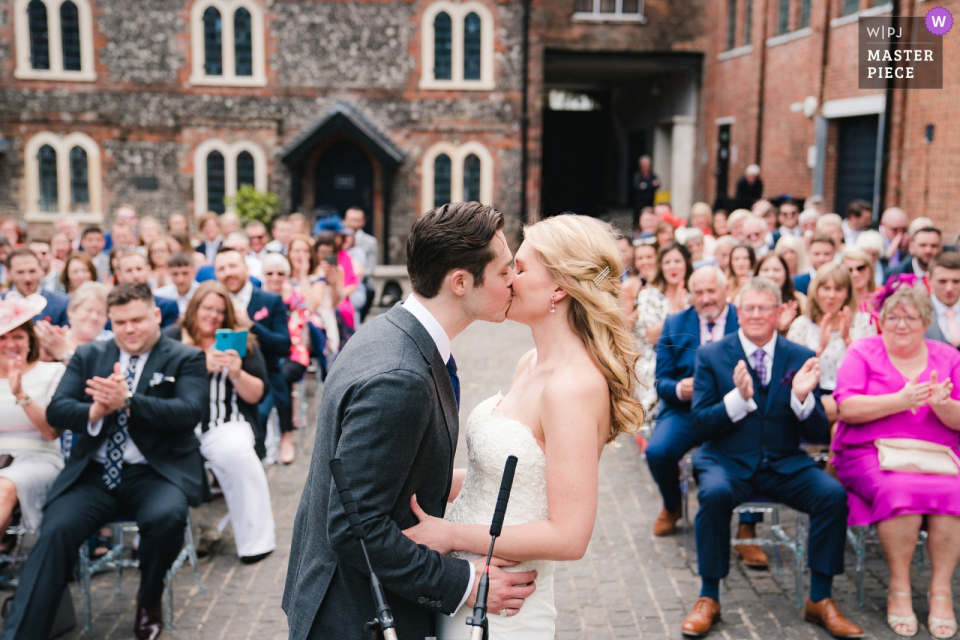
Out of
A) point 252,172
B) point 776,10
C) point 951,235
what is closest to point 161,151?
point 252,172

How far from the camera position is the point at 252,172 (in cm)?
2198

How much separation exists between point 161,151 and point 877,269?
1769 centimetres

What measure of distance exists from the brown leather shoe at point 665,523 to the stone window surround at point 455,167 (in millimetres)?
16367

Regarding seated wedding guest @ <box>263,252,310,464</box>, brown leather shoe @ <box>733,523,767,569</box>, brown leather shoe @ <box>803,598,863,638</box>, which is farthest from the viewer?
seated wedding guest @ <box>263,252,310,464</box>

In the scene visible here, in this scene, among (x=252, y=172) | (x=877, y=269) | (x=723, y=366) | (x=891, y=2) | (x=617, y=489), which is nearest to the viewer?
(x=723, y=366)

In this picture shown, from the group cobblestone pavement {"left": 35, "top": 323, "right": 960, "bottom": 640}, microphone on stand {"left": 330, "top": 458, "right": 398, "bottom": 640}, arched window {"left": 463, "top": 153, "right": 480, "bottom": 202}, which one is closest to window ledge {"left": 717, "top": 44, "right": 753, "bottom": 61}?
arched window {"left": 463, "top": 153, "right": 480, "bottom": 202}

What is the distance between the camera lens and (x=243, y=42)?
2111cm

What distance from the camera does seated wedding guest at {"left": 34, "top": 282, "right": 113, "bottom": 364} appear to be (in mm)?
5883

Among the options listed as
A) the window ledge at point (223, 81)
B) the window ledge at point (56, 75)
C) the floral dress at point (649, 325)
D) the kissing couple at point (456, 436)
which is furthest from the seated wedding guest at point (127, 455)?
the window ledge at point (56, 75)

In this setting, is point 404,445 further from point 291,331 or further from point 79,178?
point 79,178

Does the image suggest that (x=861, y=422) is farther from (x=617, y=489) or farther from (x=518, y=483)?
(x=518, y=483)

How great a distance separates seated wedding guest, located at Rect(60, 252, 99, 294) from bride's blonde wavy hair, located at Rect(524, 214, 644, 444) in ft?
21.2

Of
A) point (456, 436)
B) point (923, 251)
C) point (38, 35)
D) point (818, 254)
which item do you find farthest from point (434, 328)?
point (38, 35)

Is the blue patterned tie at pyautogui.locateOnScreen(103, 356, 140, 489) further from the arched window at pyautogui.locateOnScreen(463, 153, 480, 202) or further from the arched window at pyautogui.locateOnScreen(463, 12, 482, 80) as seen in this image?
the arched window at pyautogui.locateOnScreen(463, 12, 482, 80)
